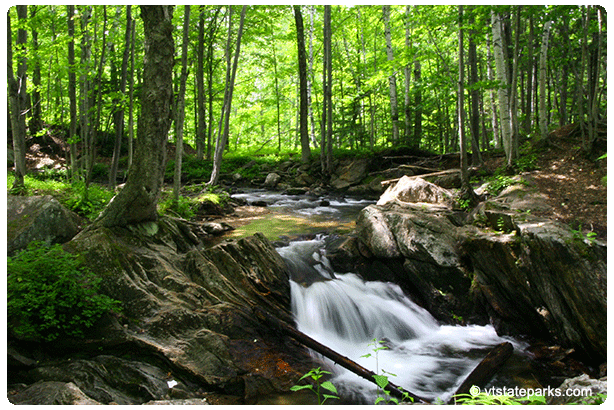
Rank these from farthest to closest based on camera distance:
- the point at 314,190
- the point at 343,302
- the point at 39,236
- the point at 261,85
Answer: the point at 261,85
the point at 314,190
the point at 343,302
the point at 39,236

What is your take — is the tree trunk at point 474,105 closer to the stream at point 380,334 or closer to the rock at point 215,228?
the stream at point 380,334

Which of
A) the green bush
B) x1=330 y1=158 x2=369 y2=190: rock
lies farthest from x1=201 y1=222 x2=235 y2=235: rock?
x1=330 y1=158 x2=369 y2=190: rock

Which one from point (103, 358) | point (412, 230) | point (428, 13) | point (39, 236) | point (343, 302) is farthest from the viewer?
point (428, 13)

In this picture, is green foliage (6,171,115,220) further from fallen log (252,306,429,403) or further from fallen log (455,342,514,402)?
fallen log (455,342,514,402)

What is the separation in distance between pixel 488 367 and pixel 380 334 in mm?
1633

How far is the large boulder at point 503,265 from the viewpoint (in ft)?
15.0

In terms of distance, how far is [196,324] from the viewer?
4277 millimetres

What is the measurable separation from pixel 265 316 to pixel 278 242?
3014 millimetres

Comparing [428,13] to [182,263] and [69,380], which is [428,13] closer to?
[182,263]

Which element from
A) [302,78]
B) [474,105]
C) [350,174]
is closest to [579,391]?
[474,105]

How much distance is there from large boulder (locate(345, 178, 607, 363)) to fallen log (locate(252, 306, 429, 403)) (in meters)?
2.61

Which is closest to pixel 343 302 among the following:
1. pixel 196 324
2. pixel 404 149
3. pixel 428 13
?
pixel 196 324

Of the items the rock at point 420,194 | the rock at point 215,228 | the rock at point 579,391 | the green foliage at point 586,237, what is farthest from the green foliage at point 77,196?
the green foliage at point 586,237

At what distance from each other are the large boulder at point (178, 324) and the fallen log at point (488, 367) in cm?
202
